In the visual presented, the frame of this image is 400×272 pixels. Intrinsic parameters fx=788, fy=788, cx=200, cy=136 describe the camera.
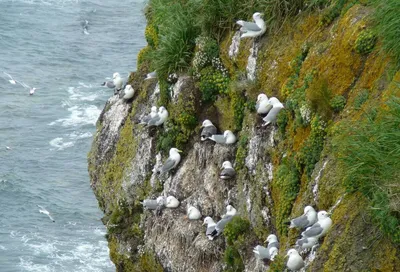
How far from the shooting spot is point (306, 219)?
10.6 m

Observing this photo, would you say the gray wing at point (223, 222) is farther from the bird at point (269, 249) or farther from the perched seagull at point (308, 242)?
the perched seagull at point (308, 242)

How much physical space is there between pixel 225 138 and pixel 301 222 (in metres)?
4.20

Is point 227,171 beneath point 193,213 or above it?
above

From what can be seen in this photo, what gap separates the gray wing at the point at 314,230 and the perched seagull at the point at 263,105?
3.36m

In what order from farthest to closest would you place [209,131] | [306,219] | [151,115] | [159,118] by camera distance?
[151,115] → [159,118] → [209,131] → [306,219]

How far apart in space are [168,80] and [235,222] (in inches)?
167

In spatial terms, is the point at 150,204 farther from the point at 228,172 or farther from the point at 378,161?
the point at 378,161

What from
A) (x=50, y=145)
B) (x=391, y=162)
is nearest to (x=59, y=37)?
(x=50, y=145)

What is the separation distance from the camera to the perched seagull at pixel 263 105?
43.2 feet

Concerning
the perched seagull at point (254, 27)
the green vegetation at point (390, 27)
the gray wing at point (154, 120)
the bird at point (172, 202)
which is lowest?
the bird at point (172, 202)

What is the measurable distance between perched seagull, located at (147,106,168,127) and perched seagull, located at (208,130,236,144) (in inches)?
76.1

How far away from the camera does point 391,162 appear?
31.8ft

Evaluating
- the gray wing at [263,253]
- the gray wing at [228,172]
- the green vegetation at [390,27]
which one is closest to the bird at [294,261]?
the gray wing at [263,253]

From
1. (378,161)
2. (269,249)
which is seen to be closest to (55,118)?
(269,249)
